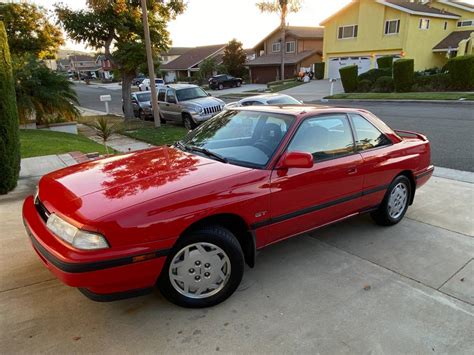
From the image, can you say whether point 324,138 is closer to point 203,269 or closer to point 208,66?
point 203,269

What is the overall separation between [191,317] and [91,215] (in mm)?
1113

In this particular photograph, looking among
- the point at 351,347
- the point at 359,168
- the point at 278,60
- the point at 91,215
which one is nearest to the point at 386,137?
the point at 359,168

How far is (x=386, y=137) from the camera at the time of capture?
434 cm

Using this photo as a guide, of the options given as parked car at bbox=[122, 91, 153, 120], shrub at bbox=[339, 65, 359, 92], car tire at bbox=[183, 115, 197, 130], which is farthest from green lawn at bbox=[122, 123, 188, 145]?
shrub at bbox=[339, 65, 359, 92]

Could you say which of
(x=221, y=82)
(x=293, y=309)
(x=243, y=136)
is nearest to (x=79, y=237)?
(x=293, y=309)

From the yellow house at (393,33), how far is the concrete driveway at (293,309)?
31400 mm

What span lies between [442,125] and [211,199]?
36.8 ft

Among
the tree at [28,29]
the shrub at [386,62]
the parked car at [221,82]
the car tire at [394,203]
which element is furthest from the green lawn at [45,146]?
the parked car at [221,82]

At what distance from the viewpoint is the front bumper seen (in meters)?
2.40

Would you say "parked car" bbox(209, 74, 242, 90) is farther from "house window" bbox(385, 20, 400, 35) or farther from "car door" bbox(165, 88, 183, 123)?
"car door" bbox(165, 88, 183, 123)

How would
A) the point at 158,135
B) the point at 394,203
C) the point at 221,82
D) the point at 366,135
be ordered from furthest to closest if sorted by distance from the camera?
1. the point at 221,82
2. the point at 158,135
3. the point at 394,203
4. the point at 366,135

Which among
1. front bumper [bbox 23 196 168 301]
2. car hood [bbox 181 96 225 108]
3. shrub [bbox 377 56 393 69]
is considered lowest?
front bumper [bbox 23 196 168 301]

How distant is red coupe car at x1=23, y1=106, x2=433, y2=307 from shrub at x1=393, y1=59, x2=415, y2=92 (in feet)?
66.3

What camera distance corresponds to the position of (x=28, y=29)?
1456 centimetres
